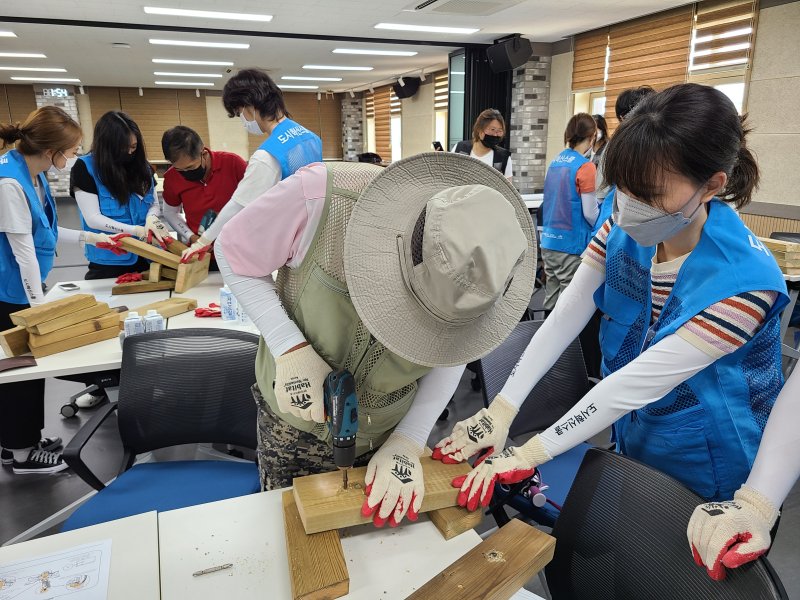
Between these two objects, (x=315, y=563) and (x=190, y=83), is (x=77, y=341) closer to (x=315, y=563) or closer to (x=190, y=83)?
(x=315, y=563)

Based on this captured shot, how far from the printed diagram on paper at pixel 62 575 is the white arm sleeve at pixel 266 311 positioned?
1.68 feet

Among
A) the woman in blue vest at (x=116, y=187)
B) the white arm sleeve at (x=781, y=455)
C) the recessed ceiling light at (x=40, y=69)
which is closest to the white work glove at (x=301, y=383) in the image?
the white arm sleeve at (x=781, y=455)

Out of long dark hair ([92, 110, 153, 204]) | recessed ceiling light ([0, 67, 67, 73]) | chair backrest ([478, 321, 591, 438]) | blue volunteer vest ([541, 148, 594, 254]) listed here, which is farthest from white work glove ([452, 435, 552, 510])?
recessed ceiling light ([0, 67, 67, 73])

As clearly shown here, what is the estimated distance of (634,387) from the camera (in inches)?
45.8

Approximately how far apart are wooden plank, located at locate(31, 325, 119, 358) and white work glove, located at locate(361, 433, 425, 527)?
1594 mm

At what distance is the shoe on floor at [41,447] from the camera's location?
2658mm

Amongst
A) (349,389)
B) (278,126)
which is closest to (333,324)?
(349,389)

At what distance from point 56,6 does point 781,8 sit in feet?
24.6

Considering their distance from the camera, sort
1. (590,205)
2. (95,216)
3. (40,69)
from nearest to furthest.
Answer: (95,216) < (590,205) < (40,69)

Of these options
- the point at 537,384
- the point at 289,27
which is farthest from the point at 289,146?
the point at 289,27

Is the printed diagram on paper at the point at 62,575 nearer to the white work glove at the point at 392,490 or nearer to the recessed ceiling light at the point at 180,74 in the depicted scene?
the white work glove at the point at 392,490

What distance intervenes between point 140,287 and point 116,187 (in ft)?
1.86

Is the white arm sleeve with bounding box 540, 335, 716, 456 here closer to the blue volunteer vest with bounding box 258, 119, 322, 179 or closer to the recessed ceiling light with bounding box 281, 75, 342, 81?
the blue volunteer vest with bounding box 258, 119, 322, 179

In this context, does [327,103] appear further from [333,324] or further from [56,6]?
[333,324]
